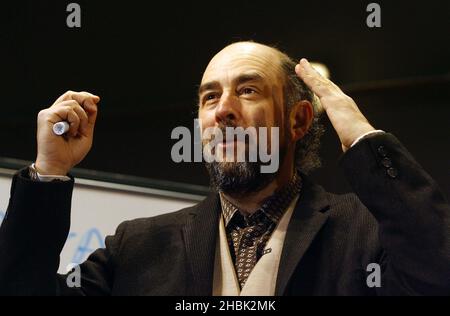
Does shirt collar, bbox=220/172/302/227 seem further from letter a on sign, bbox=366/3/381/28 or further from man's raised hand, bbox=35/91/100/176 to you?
letter a on sign, bbox=366/3/381/28

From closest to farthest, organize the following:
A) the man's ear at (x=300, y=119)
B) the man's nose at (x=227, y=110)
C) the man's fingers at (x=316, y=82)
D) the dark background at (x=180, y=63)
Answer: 1. the man's fingers at (x=316, y=82)
2. the man's nose at (x=227, y=110)
3. the man's ear at (x=300, y=119)
4. the dark background at (x=180, y=63)

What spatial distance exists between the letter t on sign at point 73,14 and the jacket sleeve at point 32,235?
2.18 feet

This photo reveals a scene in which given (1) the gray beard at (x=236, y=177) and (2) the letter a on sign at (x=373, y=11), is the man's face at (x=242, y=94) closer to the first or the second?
(1) the gray beard at (x=236, y=177)

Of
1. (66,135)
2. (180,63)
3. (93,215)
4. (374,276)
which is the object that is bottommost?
(374,276)

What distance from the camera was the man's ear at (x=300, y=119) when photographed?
4.47ft

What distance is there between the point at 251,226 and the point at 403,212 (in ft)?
1.08

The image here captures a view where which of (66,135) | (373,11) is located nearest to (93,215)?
(66,135)

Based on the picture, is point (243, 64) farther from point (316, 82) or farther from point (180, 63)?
point (180, 63)

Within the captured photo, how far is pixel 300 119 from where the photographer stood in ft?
4.54

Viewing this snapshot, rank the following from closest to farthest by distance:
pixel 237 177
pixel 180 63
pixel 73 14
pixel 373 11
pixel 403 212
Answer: pixel 403 212, pixel 237 177, pixel 73 14, pixel 373 11, pixel 180 63

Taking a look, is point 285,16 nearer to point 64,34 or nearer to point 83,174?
point 64,34

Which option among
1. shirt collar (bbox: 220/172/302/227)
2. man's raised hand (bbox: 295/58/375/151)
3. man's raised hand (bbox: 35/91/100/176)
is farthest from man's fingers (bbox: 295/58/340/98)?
man's raised hand (bbox: 35/91/100/176)

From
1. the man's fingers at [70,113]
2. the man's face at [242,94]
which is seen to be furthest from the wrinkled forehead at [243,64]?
the man's fingers at [70,113]
